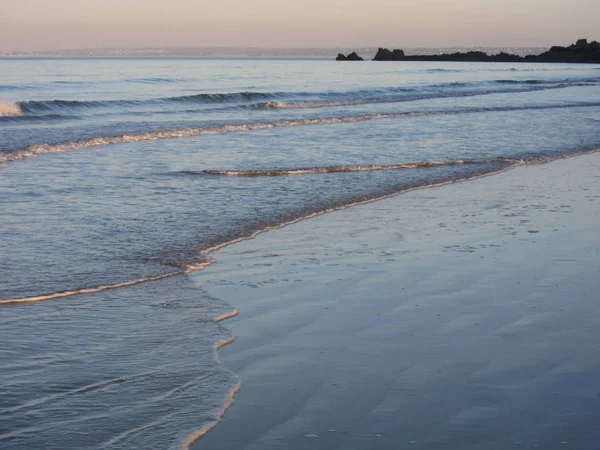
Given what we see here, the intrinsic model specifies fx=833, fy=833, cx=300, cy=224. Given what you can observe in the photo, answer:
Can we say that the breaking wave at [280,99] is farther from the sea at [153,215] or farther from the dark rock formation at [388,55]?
the dark rock formation at [388,55]

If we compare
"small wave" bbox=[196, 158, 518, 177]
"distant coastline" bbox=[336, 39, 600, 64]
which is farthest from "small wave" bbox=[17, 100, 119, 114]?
"distant coastline" bbox=[336, 39, 600, 64]

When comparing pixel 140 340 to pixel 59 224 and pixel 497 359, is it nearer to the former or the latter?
pixel 497 359

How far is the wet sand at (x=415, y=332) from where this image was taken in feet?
13.0

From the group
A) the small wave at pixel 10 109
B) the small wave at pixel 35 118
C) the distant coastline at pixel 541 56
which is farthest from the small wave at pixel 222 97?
the distant coastline at pixel 541 56

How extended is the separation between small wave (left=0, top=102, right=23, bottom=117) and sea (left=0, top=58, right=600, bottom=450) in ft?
0.34

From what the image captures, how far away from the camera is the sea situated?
14.1 feet

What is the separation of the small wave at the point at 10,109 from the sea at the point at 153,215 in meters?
0.10

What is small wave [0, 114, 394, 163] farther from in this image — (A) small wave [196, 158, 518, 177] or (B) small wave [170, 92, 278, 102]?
(B) small wave [170, 92, 278, 102]

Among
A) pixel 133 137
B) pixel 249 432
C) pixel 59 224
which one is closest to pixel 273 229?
pixel 59 224

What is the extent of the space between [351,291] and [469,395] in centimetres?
212

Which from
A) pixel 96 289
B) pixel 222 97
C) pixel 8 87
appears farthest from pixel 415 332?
pixel 8 87

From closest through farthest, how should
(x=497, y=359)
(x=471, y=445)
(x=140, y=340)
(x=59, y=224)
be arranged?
(x=471, y=445) < (x=497, y=359) < (x=140, y=340) < (x=59, y=224)

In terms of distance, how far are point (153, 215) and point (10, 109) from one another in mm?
17599

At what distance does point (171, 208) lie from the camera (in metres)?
9.57
